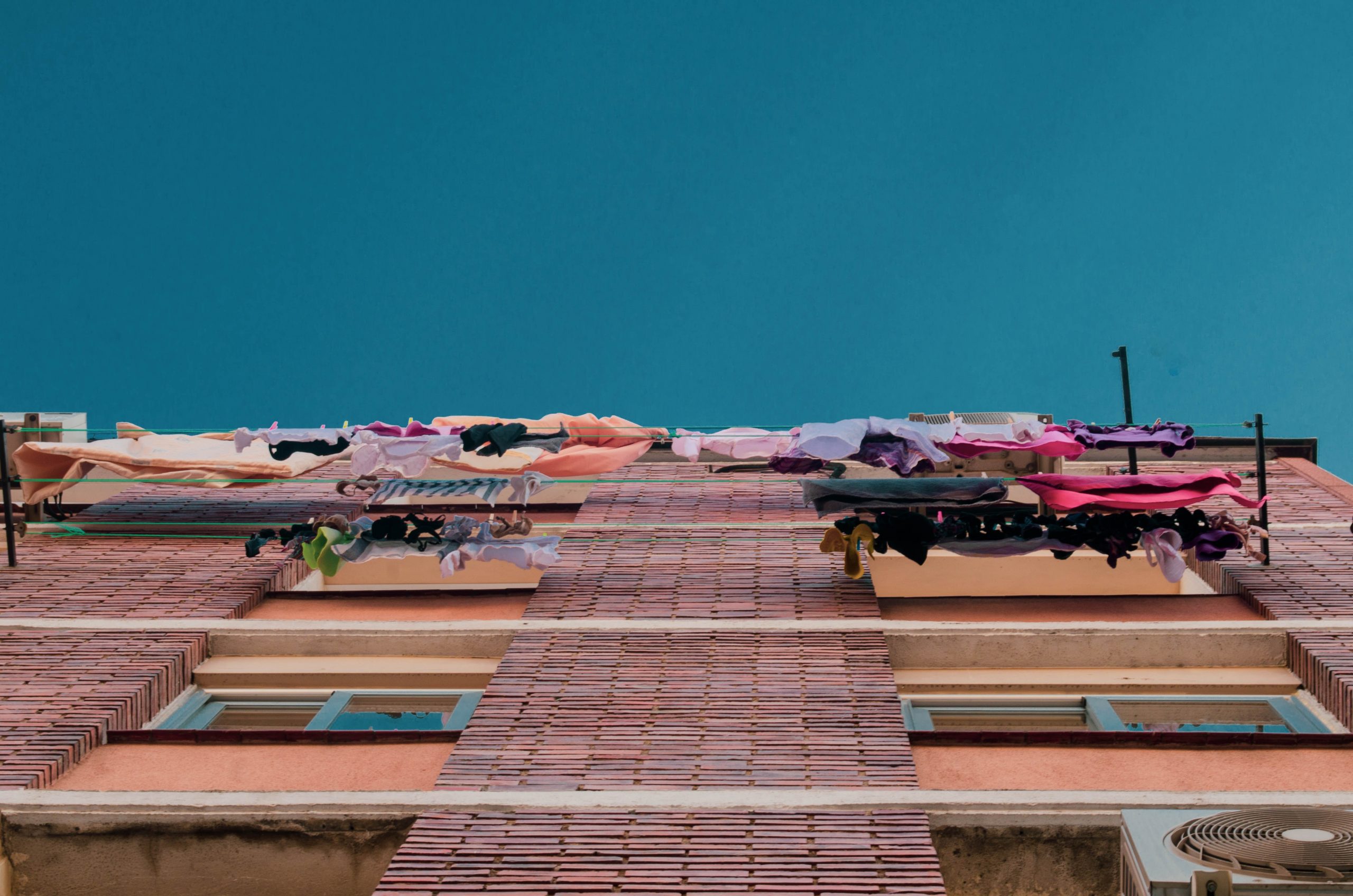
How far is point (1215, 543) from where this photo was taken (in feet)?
32.3

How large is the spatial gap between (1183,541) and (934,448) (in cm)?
224

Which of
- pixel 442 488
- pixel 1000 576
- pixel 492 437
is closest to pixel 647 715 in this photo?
pixel 492 437

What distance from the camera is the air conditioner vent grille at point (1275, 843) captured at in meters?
5.47

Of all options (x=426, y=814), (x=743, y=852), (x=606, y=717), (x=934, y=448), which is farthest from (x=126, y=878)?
(x=934, y=448)

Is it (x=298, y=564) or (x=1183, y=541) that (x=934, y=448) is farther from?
(x=298, y=564)

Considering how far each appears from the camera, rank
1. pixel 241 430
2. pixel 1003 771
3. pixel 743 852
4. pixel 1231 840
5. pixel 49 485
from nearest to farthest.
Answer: pixel 1231 840 → pixel 743 852 → pixel 1003 771 → pixel 241 430 → pixel 49 485

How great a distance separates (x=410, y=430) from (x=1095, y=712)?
674 centimetres

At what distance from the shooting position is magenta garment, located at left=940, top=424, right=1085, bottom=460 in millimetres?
10695

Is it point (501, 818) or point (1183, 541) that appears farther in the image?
point (1183, 541)

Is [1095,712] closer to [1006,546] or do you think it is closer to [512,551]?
[1006,546]

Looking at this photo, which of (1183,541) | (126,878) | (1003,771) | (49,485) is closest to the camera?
(126,878)

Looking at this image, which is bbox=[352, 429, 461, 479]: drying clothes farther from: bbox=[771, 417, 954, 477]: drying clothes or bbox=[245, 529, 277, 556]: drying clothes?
bbox=[771, 417, 954, 477]: drying clothes

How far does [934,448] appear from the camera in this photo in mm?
10539

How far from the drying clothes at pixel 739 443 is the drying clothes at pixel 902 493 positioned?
0.87 metres
